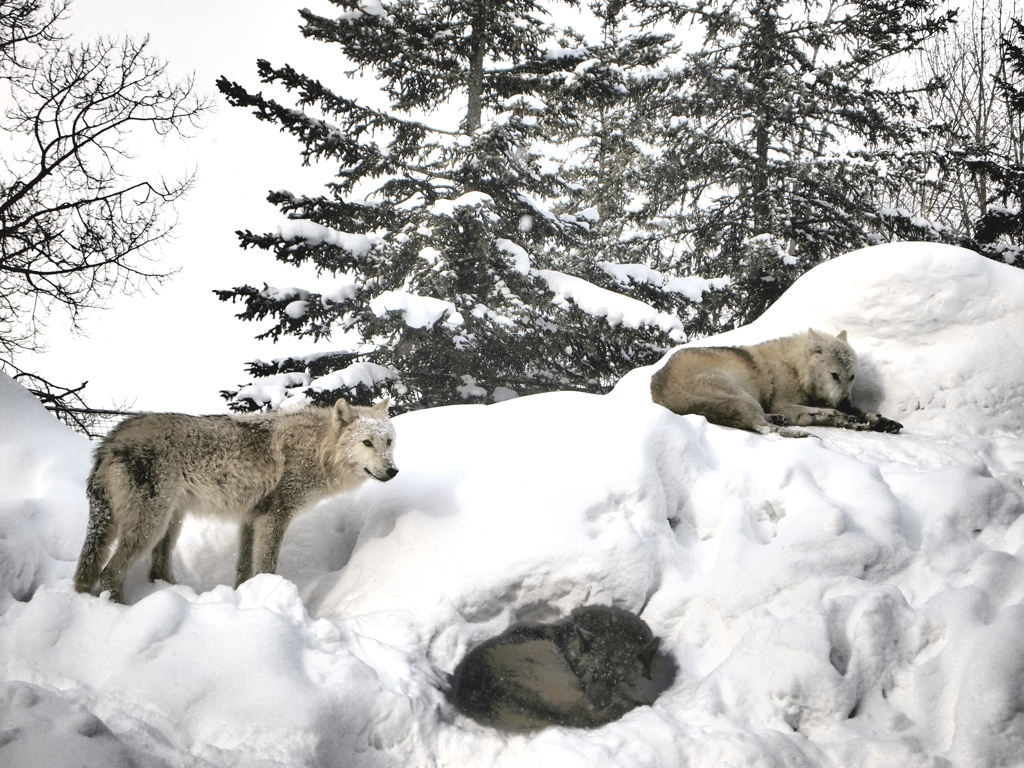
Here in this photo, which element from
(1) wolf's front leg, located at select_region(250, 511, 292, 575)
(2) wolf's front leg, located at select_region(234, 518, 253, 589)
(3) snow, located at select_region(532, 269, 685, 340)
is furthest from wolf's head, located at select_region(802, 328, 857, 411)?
(3) snow, located at select_region(532, 269, 685, 340)

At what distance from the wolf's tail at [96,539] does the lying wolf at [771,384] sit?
4647 mm

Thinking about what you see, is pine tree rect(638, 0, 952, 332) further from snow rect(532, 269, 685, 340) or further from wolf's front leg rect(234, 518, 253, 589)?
wolf's front leg rect(234, 518, 253, 589)

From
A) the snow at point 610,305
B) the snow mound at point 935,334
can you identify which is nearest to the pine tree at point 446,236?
the snow at point 610,305

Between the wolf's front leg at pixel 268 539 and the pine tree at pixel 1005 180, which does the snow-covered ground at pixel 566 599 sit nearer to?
the wolf's front leg at pixel 268 539

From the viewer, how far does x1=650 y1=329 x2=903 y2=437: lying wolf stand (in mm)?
6312

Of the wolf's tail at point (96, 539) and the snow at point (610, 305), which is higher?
the snow at point (610, 305)

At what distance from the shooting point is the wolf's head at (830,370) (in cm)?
666

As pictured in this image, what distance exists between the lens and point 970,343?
6.77 meters

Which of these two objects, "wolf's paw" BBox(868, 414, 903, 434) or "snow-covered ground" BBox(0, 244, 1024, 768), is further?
"wolf's paw" BBox(868, 414, 903, 434)

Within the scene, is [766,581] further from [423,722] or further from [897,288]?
[897,288]

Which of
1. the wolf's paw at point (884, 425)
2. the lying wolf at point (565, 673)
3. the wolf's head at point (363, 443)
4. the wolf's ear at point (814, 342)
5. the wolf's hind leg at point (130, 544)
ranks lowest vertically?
the lying wolf at point (565, 673)

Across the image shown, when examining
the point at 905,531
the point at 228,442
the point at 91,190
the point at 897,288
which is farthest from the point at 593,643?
the point at 91,190

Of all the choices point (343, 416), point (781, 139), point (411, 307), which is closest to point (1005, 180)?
point (781, 139)

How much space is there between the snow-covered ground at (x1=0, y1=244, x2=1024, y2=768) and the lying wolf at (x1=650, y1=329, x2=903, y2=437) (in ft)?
1.27
